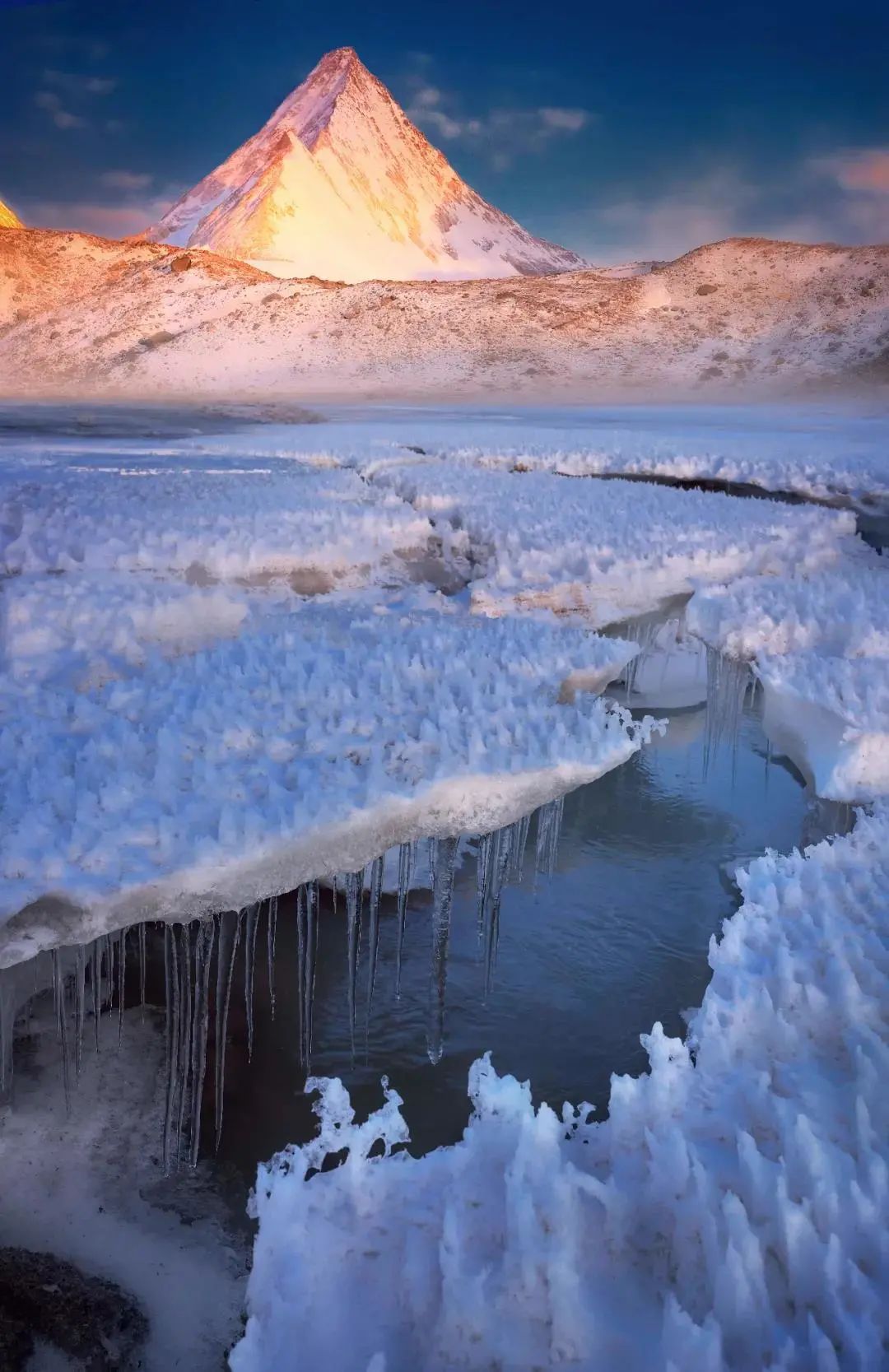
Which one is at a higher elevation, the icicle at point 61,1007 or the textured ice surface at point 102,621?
the textured ice surface at point 102,621

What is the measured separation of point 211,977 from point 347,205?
253 feet

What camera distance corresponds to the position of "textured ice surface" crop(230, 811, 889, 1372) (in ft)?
4.62

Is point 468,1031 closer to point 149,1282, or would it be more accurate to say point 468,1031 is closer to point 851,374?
point 149,1282

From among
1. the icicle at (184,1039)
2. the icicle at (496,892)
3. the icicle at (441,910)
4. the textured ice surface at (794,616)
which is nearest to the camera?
the icicle at (184,1039)

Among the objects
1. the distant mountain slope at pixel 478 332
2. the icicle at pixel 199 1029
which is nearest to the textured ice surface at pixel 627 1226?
the icicle at pixel 199 1029

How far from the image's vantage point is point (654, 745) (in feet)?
21.1

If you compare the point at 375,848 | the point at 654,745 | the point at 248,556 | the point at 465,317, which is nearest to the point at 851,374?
the point at 465,317

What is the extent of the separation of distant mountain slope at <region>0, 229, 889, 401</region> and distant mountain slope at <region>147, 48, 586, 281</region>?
22670 mm

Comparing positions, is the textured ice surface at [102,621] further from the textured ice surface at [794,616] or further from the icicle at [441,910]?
the textured ice surface at [794,616]

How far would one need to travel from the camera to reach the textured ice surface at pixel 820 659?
3414 millimetres

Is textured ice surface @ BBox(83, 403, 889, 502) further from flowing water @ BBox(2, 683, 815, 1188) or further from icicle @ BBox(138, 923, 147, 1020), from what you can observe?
icicle @ BBox(138, 923, 147, 1020)

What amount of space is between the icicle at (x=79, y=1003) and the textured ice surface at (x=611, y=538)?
2.63 m

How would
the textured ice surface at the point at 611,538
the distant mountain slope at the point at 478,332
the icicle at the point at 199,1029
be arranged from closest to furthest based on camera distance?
the icicle at the point at 199,1029, the textured ice surface at the point at 611,538, the distant mountain slope at the point at 478,332

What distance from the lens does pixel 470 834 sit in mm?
3037
